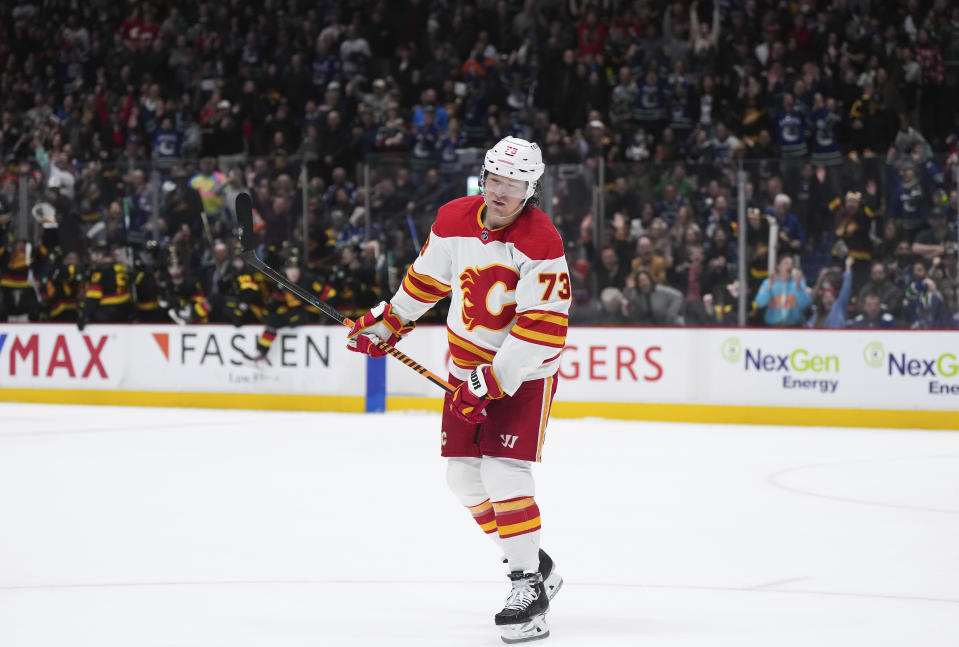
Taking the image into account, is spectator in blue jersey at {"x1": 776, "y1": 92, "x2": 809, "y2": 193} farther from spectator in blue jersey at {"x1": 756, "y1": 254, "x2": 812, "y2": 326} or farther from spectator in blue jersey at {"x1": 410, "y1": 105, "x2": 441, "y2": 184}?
spectator in blue jersey at {"x1": 410, "y1": 105, "x2": 441, "y2": 184}

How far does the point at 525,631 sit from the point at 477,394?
0.65m

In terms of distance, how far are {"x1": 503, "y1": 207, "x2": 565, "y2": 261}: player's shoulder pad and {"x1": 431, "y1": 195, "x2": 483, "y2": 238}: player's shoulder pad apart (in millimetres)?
136

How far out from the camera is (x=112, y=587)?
4.20 metres

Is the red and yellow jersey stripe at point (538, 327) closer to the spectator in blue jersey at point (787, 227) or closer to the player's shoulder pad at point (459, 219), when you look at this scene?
the player's shoulder pad at point (459, 219)

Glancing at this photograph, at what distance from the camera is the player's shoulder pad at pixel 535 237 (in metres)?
3.69

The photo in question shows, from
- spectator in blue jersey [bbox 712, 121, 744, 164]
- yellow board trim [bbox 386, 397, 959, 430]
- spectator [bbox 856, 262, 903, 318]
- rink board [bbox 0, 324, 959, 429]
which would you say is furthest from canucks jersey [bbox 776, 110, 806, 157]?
yellow board trim [bbox 386, 397, 959, 430]

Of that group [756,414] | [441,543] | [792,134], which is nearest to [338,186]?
[792,134]

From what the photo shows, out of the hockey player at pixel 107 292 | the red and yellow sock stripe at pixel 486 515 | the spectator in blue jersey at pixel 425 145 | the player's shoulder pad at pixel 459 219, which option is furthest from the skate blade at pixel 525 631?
the hockey player at pixel 107 292

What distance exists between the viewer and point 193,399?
37.9 ft

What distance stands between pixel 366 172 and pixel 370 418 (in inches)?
86.5

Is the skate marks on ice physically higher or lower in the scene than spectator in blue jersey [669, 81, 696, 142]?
lower

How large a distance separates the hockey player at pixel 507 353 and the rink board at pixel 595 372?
641cm

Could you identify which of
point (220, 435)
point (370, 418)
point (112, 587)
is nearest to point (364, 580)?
point (112, 587)

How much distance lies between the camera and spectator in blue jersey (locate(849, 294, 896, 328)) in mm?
9914
